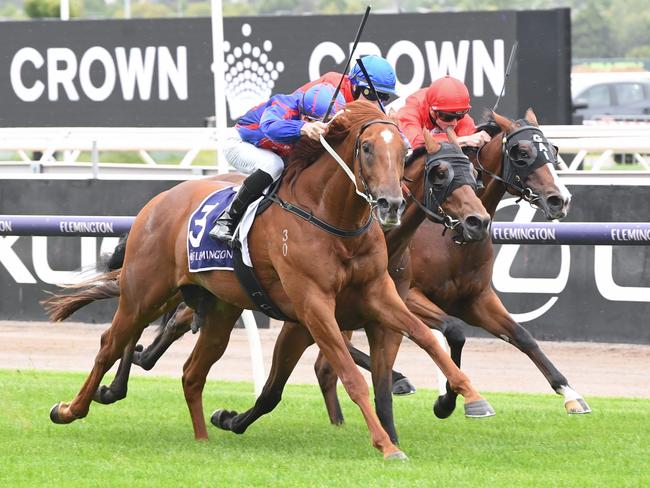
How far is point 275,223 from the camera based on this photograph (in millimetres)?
6547

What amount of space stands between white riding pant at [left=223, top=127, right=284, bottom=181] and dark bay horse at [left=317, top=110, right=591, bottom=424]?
1077 mm

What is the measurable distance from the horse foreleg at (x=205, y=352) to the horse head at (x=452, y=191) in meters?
1.26

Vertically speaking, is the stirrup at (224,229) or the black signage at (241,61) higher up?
the black signage at (241,61)

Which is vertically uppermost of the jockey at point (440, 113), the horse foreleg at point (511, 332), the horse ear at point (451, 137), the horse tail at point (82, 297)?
the jockey at point (440, 113)

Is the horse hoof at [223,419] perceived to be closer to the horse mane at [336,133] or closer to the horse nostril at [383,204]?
the horse mane at [336,133]

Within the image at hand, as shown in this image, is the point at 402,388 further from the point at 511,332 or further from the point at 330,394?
the point at 511,332

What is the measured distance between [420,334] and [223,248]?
1229mm

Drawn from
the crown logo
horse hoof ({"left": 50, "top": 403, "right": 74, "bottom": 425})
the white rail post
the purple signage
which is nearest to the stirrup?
horse hoof ({"left": 50, "top": 403, "right": 74, "bottom": 425})

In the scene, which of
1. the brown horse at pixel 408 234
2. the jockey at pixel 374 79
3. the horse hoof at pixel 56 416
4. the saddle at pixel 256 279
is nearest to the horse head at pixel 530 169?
the brown horse at pixel 408 234

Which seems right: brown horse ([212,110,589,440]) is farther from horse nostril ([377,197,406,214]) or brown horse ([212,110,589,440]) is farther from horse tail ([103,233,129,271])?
horse tail ([103,233,129,271])

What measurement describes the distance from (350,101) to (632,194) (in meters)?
4.20

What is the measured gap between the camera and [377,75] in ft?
21.4

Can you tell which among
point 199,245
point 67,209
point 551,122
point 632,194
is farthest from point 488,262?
point 551,122

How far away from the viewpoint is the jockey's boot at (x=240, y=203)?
6684 millimetres
